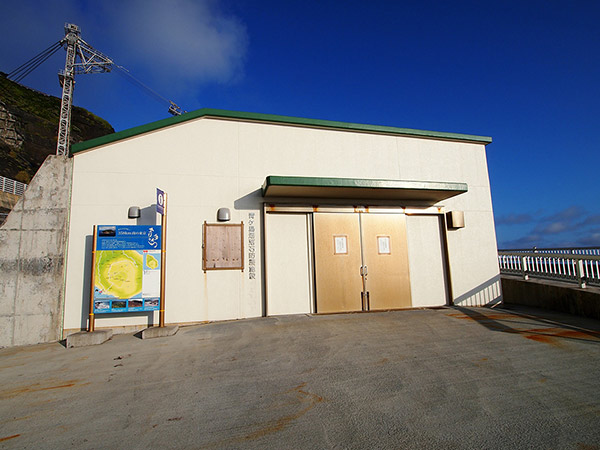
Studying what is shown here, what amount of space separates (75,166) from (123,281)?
2.85m

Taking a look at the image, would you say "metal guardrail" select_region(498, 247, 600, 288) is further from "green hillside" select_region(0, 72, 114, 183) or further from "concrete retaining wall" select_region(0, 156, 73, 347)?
"green hillside" select_region(0, 72, 114, 183)

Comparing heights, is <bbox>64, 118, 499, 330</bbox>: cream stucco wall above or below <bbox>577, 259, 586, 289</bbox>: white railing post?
above

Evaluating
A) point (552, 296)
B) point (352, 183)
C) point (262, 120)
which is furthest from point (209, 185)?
point (552, 296)

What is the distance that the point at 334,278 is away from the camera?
25.3ft

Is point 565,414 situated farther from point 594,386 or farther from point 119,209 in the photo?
point 119,209

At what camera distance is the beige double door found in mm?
7672

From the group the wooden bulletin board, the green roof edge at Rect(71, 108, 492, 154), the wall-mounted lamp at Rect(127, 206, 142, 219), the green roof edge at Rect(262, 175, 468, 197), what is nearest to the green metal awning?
the green roof edge at Rect(262, 175, 468, 197)

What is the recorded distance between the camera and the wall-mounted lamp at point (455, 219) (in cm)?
859

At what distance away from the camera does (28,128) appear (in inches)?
1315

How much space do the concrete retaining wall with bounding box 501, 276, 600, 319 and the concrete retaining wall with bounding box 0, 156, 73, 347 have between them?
37.8ft

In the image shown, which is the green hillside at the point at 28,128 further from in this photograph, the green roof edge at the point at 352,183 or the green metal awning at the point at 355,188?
the green roof edge at the point at 352,183

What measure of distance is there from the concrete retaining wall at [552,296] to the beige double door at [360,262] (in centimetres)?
371

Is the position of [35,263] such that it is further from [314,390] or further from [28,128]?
[28,128]

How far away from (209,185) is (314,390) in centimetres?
530
